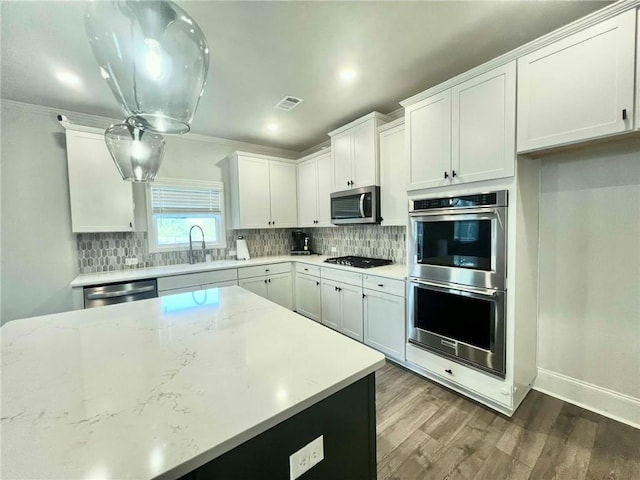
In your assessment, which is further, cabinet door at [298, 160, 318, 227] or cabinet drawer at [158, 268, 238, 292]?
cabinet door at [298, 160, 318, 227]

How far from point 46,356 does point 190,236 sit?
284cm

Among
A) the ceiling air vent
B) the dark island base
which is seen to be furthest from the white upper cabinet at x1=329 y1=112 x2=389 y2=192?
the dark island base

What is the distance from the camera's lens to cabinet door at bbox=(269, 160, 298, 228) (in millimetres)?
4117

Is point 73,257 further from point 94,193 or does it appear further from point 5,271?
point 94,193

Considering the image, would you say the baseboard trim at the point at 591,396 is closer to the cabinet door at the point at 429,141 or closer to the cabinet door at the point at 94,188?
the cabinet door at the point at 429,141

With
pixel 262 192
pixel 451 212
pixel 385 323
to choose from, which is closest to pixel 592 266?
pixel 451 212

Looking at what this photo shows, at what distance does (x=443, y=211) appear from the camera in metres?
2.17

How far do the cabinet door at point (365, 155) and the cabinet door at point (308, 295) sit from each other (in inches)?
55.4

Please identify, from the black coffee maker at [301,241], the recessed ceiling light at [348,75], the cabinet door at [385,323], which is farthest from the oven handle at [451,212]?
the black coffee maker at [301,241]

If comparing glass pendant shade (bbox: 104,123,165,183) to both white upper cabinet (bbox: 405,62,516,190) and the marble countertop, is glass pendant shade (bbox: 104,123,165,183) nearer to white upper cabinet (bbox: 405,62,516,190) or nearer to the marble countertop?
the marble countertop

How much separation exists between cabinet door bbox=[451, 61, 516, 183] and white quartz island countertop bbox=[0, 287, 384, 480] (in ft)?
5.51

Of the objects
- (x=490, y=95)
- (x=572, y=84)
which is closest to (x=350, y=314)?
(x=490, y=95)

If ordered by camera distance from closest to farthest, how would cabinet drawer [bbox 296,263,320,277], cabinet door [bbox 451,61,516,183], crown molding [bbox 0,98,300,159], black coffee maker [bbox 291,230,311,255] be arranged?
cabinet door [bbox 451,61,516,183]
crown molding [bbox 0,98,300,159]
cabinet drawer [bbox 296,263,320,277]
black coffee maker [bbox 291,230,311,255]

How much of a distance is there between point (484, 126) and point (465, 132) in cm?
13
